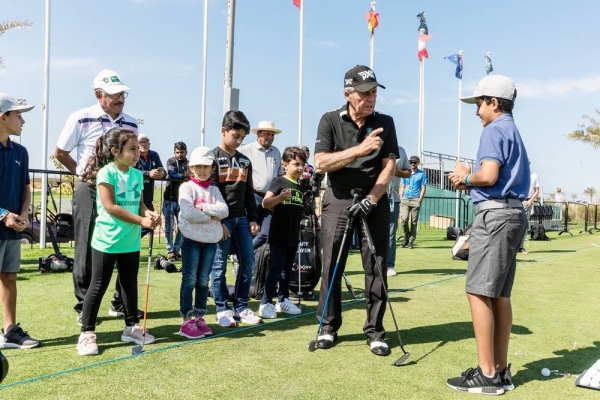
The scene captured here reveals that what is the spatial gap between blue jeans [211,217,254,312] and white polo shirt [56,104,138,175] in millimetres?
1311

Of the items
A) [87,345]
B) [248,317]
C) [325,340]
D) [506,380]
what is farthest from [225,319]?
[506,380]

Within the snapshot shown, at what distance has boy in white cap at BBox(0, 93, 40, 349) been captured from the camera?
163 inches

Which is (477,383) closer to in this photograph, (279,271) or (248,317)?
(248,317)

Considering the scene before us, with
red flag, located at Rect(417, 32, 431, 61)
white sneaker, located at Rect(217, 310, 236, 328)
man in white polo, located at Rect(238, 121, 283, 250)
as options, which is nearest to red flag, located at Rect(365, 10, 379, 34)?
red flag, located at Rect(417, 32, 431, 61)

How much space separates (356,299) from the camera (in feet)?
21.2

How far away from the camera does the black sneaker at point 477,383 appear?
3.36 meters

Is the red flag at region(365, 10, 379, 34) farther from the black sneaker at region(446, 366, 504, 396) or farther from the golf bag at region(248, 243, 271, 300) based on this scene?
the black sneaker at region(446, 366, 504, 396)

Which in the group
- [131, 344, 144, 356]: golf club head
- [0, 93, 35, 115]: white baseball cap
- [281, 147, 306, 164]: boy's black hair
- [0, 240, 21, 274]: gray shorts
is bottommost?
[131, 344, 144, 356]: golf club head

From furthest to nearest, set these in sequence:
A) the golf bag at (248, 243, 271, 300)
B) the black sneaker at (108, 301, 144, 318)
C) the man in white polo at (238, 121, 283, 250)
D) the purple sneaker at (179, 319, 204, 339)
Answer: the man in white polo at (238, 121, 283, 250)
the golf bag at (248, 243, 271, 300)
the black sneaker at (108, 301, 144, 318)
the purple sneaker at (179, 319, 204, 339)

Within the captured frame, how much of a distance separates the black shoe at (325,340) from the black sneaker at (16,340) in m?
2.15

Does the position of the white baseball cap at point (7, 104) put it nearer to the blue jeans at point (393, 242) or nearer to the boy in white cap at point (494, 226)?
the boy in white cap at point (494, 226)

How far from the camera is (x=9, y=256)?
4250mm

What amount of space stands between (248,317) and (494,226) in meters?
2.57

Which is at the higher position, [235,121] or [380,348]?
[235,121]
